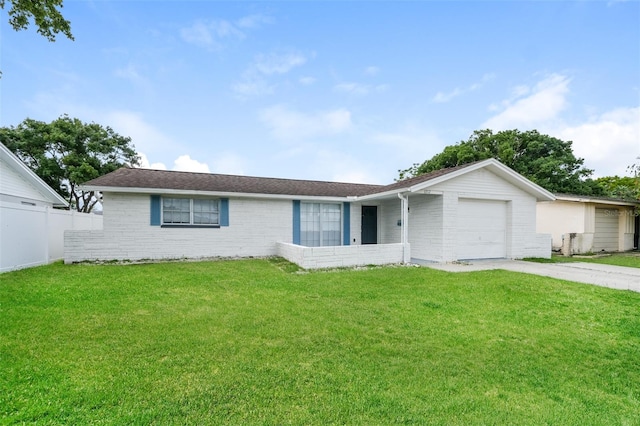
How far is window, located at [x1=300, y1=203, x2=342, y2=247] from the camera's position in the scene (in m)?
13.0

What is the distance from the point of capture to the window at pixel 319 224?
→ 13.0 m

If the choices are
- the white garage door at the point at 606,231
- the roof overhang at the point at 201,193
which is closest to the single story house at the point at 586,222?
the white garage door at the point at 606,231

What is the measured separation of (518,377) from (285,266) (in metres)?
7.24

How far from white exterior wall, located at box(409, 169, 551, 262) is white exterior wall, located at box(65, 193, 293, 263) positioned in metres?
5.64

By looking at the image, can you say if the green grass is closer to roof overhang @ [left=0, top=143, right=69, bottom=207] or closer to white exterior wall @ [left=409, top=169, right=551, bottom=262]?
white exterior wall @ [left=409, top=169, right=551, bottom=262]

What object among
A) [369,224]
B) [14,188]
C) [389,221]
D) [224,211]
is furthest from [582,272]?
[14,188]

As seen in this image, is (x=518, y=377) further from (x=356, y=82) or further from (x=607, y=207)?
(x=607, y=207)

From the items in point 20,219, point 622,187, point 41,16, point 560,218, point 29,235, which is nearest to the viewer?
point 41,16

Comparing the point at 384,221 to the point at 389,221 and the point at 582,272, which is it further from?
the point at 582,272

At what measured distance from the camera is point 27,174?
1150 cm

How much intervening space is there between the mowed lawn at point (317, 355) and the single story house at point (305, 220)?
391 cm

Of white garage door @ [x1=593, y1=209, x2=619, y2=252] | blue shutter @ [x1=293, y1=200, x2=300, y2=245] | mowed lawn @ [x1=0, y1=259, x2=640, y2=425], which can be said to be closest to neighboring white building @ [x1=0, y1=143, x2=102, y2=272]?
mowed lawn @ [x1=0, y1=259, x2=640, y2=425]

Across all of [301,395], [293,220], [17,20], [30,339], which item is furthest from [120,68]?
[301,395]

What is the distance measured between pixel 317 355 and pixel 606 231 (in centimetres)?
1979
